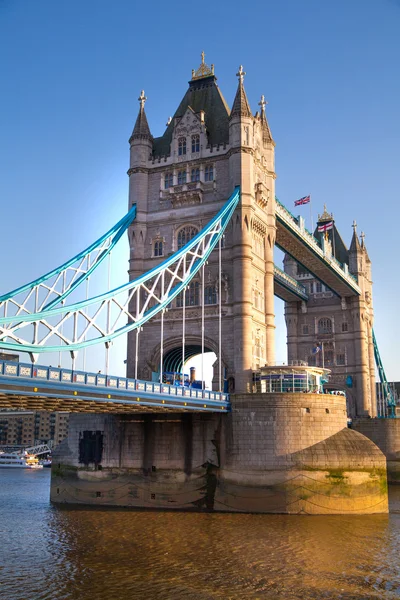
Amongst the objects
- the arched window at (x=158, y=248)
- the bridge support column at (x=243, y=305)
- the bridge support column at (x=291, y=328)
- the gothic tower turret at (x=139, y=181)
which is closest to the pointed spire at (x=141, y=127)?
the gothic tower turret at (x=139, y=181)

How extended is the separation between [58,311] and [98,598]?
49.5ft

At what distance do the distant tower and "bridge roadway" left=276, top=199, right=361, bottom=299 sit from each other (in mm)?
2714

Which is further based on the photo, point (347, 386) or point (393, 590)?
point (347, 386)

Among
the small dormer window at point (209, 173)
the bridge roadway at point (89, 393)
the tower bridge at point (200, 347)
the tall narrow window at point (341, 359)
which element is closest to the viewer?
the bridge roadway at point (89, 393)

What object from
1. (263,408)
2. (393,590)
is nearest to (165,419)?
(263,408)

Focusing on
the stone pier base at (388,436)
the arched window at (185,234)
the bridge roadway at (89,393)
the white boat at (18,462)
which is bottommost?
the white boat at (18,462)

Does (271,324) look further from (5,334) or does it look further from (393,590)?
(393,590)

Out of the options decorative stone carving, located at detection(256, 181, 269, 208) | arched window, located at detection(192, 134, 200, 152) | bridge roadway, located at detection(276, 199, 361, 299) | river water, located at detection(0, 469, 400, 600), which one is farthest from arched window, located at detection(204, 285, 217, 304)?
river water, located at detection(0, 469, 400, 600)

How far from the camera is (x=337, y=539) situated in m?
30.8

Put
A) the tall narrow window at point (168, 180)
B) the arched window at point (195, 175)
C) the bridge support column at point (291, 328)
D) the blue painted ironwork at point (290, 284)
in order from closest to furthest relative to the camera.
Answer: the arched window at point (195, 175) → the tall narrow window at point (168, 180) → the blue painted ironwork at point (290, 284) → the bridge support column at point (291, 328)

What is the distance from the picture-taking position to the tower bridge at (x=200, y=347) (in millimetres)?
36312

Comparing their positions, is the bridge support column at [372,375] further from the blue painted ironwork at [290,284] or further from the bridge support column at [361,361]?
the blue painted ironwork at [290,284]

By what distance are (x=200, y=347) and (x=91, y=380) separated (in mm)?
20075

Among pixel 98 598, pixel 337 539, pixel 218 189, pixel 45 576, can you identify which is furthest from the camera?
pixel 218 189
